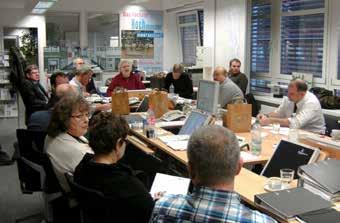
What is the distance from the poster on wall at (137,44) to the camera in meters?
10.4

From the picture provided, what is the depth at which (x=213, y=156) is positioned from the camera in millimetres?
1436

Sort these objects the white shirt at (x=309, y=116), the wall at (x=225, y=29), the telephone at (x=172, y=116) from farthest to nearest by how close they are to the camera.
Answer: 1. the wall at (x=225, y=29)
2. the telephone at (x=172, y=116)
3. the white shirt at (x=309, y=116)

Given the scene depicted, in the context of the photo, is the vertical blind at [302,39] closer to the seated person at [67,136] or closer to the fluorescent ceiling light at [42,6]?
the fluorescent ceiling light at [42,6]

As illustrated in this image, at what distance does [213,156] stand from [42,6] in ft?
25.8

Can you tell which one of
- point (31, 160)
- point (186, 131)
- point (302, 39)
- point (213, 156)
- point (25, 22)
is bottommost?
point (31, 160)

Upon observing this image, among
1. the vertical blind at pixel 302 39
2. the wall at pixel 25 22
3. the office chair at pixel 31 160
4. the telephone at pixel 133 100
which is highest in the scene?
the wall at pixel 25 22

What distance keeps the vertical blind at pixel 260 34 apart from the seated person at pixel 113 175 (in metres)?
5.76

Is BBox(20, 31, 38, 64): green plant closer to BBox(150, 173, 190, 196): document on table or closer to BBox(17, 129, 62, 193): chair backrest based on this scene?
BBox(17, 129, 62, 193): chair backrest

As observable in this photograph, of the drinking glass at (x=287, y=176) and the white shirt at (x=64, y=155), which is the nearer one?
the drinking glass at (x=287, y=176)

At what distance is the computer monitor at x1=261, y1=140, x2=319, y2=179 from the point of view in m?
2.68

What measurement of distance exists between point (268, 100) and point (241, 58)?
1.06 meters

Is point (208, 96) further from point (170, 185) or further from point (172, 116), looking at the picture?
point (170, 185)

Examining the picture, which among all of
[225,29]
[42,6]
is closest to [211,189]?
[225,29]

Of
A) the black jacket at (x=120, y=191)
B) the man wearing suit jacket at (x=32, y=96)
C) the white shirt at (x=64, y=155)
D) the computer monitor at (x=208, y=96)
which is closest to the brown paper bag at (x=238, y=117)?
the computer monitor at (x=208, y=96)
